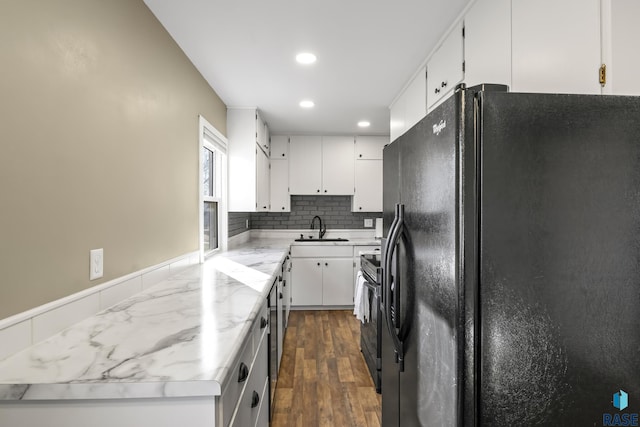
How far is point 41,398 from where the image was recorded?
0.76 meters

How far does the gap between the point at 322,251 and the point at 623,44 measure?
11.5 feet

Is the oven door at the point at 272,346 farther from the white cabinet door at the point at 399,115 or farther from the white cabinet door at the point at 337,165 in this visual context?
the white cabinet door at the point at 337,165

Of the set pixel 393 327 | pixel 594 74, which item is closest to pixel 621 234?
pixel 594 74

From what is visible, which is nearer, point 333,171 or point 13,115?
point 13,115

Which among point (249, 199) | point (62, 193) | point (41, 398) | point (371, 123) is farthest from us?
point (371, 123)

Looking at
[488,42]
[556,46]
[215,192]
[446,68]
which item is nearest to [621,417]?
[556,46]

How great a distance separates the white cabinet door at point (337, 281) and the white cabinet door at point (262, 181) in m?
1.07

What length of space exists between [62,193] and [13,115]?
0.28 metres

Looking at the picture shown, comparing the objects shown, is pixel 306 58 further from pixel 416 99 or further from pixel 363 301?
pixel 363 301

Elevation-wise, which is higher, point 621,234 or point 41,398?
point 621,234

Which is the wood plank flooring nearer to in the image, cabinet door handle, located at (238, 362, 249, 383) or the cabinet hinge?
cabinet door handle, located at (238, 362, 249, 383)

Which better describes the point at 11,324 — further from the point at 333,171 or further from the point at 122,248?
the point at 333,171

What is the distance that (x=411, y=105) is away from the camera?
2.62m

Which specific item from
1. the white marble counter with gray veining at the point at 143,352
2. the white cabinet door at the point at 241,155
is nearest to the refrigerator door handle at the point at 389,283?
the white marble counter with gray veining at the point at 143,352
